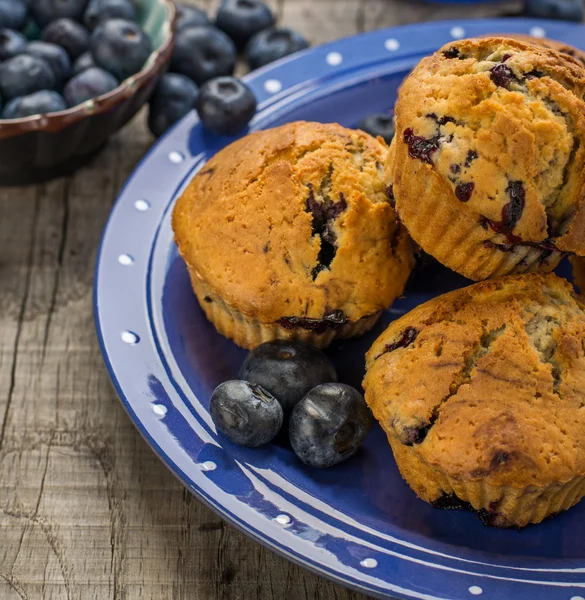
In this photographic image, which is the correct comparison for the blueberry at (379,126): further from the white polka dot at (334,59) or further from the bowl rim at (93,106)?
the bowl rim at (93,106)

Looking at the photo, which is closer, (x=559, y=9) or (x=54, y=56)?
(x=54, y=56)

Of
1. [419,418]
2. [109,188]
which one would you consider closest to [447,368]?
[419,418]

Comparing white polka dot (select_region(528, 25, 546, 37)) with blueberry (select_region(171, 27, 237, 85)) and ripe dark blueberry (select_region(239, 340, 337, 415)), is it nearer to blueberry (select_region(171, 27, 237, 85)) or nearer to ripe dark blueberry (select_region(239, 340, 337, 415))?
blueberry (select_region(171, 27, 237, 85))

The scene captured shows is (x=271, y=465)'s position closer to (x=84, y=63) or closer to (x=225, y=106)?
(x=225, y=106)

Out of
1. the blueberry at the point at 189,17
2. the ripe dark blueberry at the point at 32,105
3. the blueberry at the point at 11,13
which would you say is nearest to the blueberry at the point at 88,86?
the ripe dark blueberry at the point at 32,105

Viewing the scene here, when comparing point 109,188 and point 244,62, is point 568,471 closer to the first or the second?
point 109,188

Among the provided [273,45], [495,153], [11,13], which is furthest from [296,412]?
[11,13]

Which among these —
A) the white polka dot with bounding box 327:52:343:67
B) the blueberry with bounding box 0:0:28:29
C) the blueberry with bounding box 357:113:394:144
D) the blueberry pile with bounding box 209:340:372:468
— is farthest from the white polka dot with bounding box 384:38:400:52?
the blueberry pile with bounding box 209:340:372:468

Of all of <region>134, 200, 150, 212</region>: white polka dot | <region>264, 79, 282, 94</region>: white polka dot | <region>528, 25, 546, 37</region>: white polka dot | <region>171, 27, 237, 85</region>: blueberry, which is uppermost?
<region>528, 25, 546, 37</region>: white polka dot
